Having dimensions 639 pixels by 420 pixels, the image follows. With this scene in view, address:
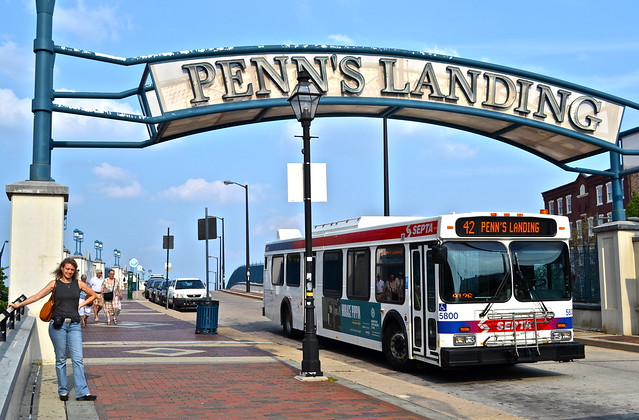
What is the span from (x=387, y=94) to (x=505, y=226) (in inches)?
214

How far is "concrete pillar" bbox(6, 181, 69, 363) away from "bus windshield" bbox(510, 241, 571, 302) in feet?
25.4

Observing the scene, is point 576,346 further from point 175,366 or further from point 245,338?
point 245,338

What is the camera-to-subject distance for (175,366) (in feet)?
39.6

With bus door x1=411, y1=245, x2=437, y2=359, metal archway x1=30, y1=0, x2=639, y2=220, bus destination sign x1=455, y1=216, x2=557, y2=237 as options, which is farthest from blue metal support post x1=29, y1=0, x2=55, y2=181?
bus destination sign x1=455, y1=216, x2=557, y2=237

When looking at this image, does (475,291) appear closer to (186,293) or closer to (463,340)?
(463,340)

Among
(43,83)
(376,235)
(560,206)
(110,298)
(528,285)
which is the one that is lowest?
(110,298)

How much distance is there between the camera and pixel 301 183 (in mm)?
11992

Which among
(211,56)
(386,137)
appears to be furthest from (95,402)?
(386,137)

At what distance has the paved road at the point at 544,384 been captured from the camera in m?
9.32

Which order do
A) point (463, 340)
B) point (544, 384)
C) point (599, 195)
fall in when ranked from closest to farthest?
point (463, 340), point (544, 384), point (599, 195)

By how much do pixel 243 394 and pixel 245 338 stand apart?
382 inches

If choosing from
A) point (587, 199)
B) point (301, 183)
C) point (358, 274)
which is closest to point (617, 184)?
point (358, 274)

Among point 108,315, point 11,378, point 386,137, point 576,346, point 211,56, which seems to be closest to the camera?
point 11,378

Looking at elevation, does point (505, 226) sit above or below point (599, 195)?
below
